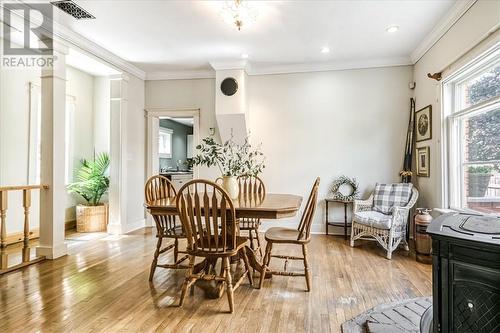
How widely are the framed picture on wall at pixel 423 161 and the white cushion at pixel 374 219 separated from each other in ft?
2.67

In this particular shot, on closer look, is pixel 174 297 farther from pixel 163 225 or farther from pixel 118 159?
pixel 118 159

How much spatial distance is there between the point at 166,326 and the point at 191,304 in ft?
1.07

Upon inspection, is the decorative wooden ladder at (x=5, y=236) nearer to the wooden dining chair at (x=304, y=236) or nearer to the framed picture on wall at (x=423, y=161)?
the wooden dining chair at (x=304, y=236)

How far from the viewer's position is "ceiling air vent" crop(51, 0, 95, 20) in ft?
9.35

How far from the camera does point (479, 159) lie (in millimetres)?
2838

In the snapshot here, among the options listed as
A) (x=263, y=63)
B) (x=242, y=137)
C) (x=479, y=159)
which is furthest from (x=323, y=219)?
(x=263, y=63)

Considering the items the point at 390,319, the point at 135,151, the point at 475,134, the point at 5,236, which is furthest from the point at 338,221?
the point at 5,236

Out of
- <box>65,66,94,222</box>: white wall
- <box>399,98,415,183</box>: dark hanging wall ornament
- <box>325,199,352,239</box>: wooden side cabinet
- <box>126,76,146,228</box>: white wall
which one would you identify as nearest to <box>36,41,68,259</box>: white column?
<box>126,76,146,228</box>: white wall

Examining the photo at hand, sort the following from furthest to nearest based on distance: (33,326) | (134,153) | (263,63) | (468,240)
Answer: (134,153) → (263,63) → (33,326) → (468,240)

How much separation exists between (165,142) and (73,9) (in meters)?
5.15

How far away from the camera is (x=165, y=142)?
8000 millimetres

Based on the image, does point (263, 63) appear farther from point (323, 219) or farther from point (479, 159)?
point (479, 159)

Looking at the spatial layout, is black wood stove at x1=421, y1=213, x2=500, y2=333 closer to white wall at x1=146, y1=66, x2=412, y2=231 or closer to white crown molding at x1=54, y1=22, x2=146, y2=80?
white wall at x1=146, y1=66, x2=412, y2=231

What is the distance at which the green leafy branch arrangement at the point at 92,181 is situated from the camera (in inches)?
185
